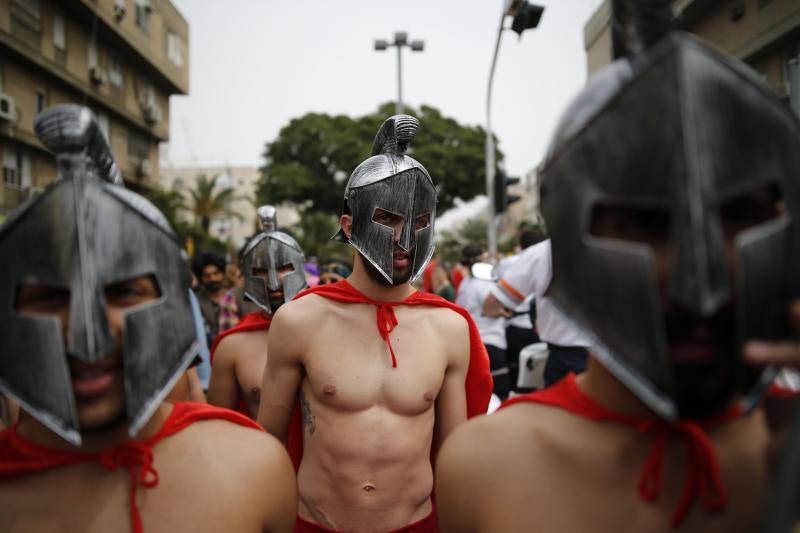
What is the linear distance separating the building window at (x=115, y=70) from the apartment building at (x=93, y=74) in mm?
37

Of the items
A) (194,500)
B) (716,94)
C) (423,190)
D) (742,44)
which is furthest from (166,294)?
(742,44)

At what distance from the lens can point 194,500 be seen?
64.4 inches

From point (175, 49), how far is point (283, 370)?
90.7ft

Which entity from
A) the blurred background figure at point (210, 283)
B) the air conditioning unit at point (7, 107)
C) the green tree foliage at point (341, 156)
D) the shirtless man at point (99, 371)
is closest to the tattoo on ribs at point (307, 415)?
the shirtless man at point (99, 371)

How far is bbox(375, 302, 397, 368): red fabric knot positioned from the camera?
2.87 metres

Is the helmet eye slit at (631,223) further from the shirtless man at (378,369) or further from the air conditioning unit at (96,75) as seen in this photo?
the air conditioning unit at (96,75)

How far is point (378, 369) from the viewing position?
2844 mm

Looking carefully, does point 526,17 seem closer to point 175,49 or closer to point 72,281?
point 72,281

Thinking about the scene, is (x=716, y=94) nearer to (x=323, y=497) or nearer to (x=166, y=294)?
(x=166, y=294)

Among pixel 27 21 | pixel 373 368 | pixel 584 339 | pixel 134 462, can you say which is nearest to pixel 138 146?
pixel 27 21

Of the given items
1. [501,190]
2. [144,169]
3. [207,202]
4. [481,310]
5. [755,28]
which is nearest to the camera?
[481,310]

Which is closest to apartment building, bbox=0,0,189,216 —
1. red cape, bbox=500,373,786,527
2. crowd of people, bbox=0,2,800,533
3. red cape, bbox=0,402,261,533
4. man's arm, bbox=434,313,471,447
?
man's arm, bbox=434,313,471,447

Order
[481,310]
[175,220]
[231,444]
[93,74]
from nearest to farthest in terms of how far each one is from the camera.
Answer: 1. [231,444]
2. [481,310]
3. [93,74]
4. [175,220]

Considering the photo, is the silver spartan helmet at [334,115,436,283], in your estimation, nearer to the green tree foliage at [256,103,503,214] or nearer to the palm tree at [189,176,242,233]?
the green tree foliage at [256,103,503,214]
